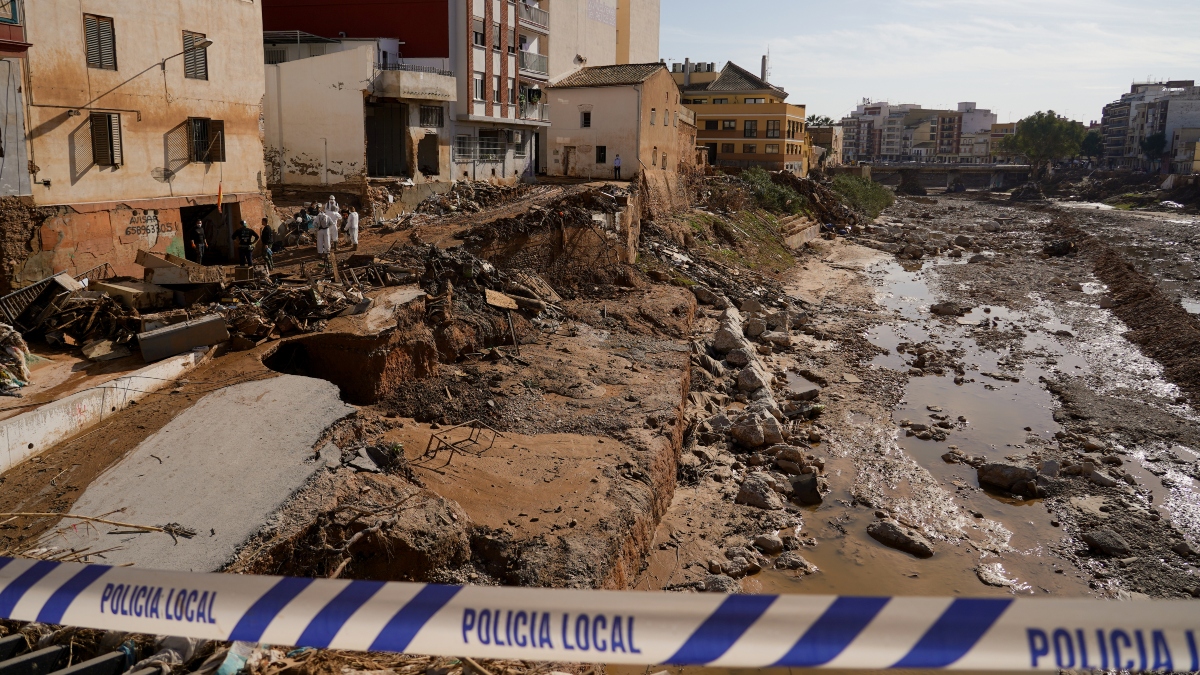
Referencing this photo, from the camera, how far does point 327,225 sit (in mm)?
20781

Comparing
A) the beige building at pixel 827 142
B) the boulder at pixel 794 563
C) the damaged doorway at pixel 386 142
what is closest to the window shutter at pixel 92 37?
the damaged doorway at pixel 386 142

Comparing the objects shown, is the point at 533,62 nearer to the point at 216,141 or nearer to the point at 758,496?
the point at 216,141

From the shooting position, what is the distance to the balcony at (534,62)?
39625 millimetres

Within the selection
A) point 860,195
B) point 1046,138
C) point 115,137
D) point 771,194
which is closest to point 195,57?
point 115,137

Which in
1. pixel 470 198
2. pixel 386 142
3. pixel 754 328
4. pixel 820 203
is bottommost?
pixel 754 328

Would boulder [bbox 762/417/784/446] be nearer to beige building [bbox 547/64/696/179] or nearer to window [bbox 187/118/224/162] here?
window [bbox 187/118/224/162]

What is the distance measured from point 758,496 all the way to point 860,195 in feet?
A: 183

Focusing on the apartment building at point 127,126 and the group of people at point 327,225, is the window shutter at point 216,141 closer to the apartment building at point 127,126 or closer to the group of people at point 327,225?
the apartment building at point 127,126

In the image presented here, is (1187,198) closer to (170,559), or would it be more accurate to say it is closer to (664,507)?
(664,507)

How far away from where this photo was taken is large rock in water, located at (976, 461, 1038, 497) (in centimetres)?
1565

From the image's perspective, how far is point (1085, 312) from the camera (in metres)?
32.7

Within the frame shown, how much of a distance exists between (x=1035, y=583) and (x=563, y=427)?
789cm

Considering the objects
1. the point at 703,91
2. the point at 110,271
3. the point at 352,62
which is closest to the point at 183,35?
the point at 110,271

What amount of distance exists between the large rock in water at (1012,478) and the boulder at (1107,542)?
1722 mm
